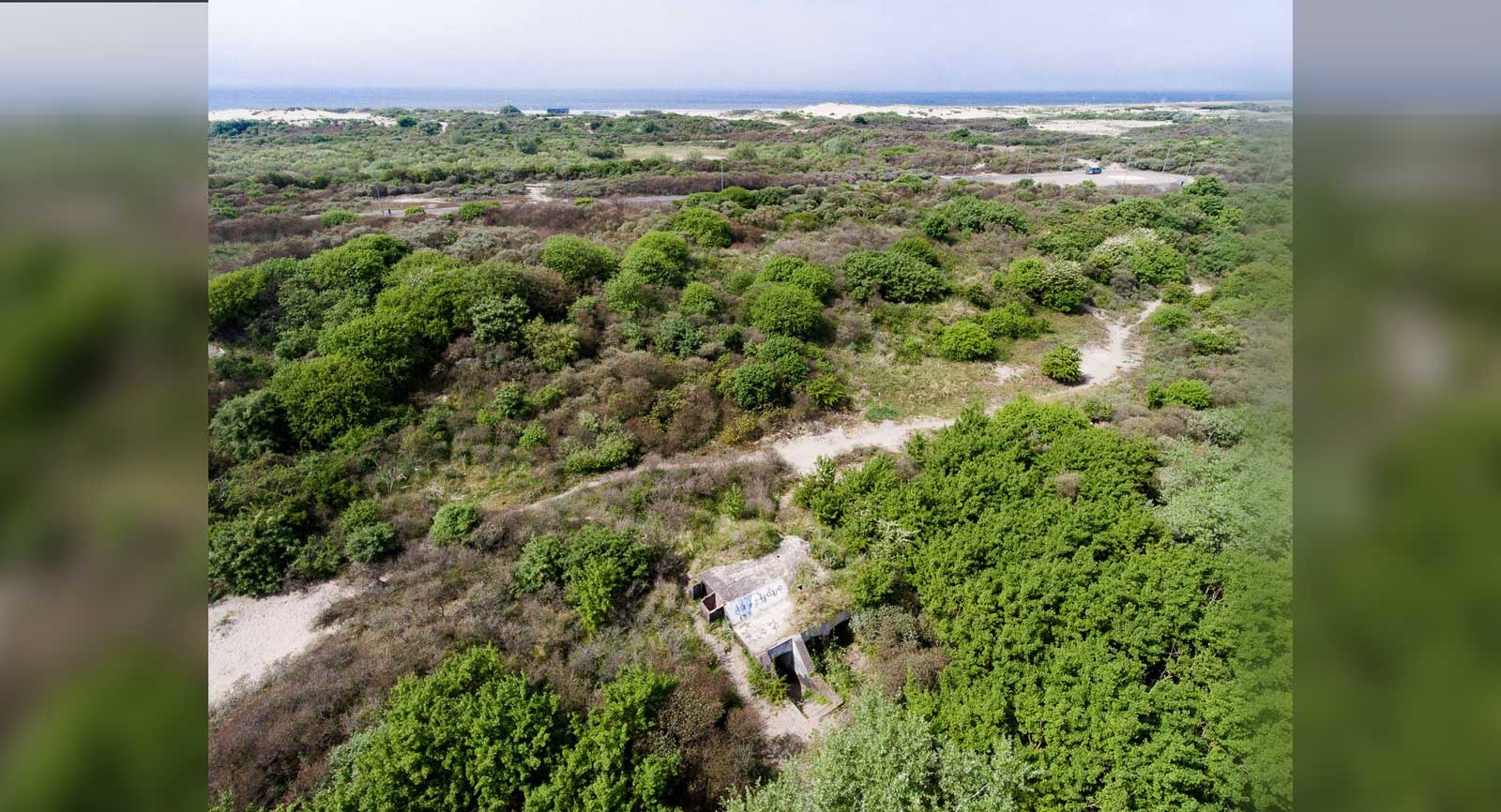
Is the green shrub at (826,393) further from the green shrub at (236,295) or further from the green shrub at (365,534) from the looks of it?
the green shrub at (236,295)

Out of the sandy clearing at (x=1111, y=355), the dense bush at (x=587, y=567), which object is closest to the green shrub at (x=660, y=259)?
the dense bush at (x=587, y=567)

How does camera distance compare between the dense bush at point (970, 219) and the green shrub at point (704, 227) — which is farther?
the dense bush at point (970, 219)

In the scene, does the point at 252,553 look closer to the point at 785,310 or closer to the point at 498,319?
the point at 498,319

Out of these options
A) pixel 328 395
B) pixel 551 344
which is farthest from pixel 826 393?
pixel 328 395

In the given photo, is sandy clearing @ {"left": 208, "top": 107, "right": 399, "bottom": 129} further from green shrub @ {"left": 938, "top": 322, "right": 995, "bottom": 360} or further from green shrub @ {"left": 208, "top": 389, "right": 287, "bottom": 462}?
green shrub @ {"left": 938, "top": 322, "right": 995, "bottom": 360}

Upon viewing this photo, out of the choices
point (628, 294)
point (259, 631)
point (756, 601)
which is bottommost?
point (259, 631)
